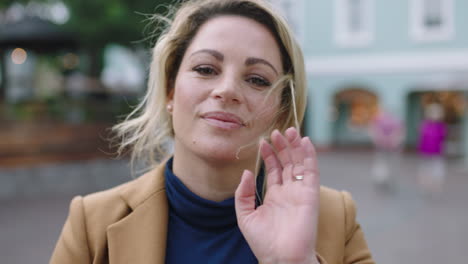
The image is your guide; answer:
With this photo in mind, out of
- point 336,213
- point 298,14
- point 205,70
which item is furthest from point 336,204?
point 298,14

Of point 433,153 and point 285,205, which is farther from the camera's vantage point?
point 433,153

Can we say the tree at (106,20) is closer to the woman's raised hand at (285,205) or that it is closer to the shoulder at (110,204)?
the shoulder at (110,204)

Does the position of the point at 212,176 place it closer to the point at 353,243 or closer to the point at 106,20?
the point at 353,243

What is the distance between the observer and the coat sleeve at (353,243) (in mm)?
1682

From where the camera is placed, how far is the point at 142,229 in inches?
65.9

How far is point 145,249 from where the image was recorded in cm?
161

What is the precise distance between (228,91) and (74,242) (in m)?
0.77

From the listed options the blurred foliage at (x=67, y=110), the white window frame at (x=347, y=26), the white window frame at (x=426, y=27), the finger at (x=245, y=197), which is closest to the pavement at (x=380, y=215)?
the blurred foliage at (x=67, y=110)

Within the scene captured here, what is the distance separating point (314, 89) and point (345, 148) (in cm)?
302

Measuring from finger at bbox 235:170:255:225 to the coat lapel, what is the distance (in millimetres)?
350

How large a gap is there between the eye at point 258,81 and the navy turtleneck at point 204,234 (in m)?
0.43

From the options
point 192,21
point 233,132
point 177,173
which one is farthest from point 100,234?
point 192,21

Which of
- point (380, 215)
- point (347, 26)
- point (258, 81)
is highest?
point (347, 26)

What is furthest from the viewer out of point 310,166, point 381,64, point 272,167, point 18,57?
point 381,64
